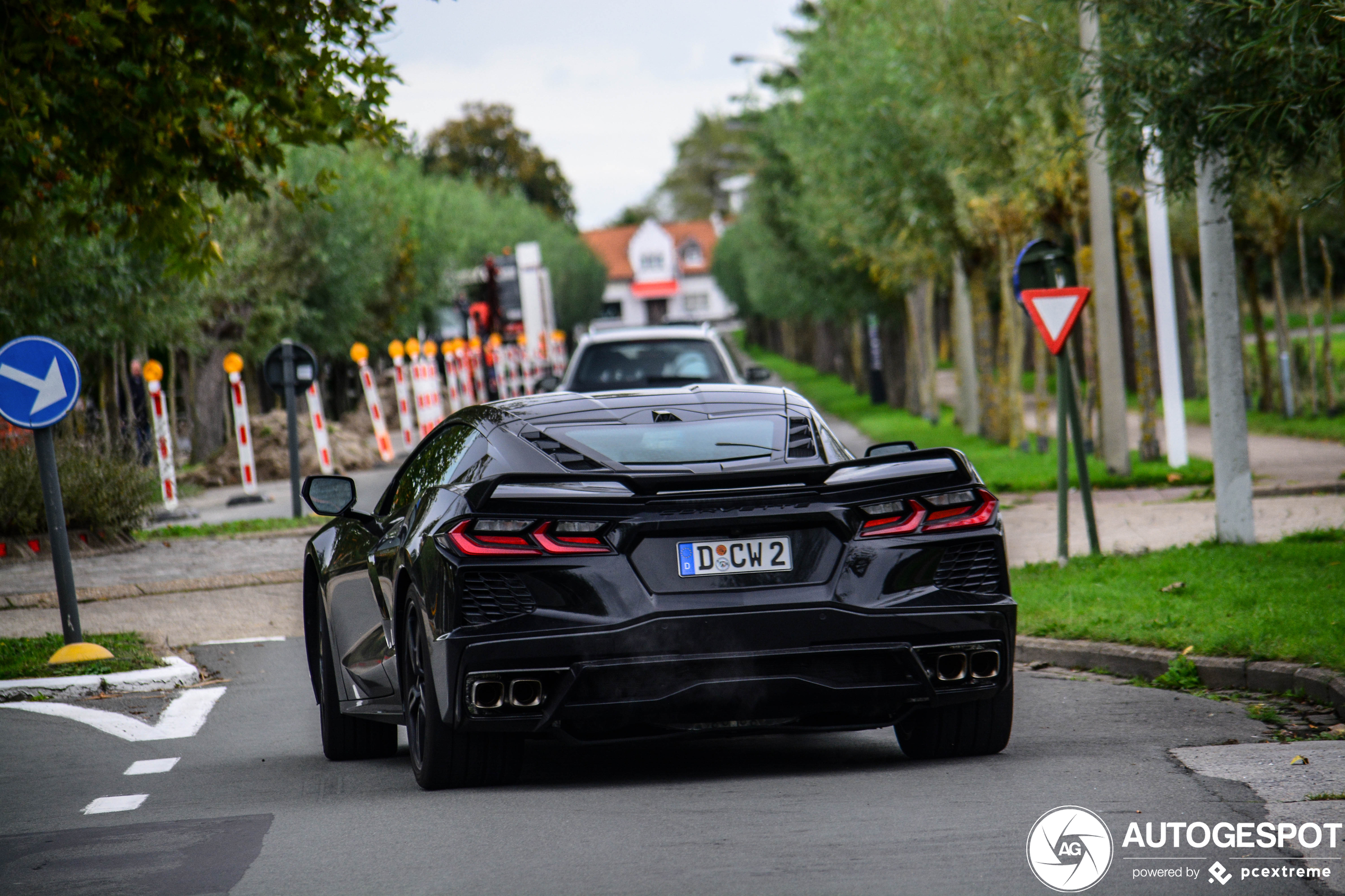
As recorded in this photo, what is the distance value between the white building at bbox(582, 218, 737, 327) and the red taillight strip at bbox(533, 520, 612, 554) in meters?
135

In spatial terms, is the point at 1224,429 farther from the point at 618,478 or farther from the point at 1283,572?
the point at 618,478

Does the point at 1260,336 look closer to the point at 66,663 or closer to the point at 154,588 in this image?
the point at 154,588

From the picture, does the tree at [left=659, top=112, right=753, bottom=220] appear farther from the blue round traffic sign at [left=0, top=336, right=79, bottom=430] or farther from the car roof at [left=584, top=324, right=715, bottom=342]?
the blue round traffic sign at [left=0, top=336, right=79, bottom=430]

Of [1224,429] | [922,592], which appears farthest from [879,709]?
[1224,429]

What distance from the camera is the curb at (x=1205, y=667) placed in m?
7.71

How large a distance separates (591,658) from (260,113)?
917 cm

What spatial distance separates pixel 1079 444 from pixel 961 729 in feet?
22.8

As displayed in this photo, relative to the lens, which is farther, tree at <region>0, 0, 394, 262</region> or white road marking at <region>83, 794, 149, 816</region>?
tree at <region>0, 0, 394, 262</region>

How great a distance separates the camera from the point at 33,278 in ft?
76.1

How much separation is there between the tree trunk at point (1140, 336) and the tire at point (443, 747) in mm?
16323

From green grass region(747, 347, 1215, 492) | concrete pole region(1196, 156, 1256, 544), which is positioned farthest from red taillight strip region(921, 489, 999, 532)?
concrete pole region(1196, 156, 1256, 544)

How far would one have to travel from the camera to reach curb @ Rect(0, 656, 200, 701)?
10289mm

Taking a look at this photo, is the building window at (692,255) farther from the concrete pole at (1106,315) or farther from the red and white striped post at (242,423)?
the concrete pole at (1106,315)

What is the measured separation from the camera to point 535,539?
582 cm
